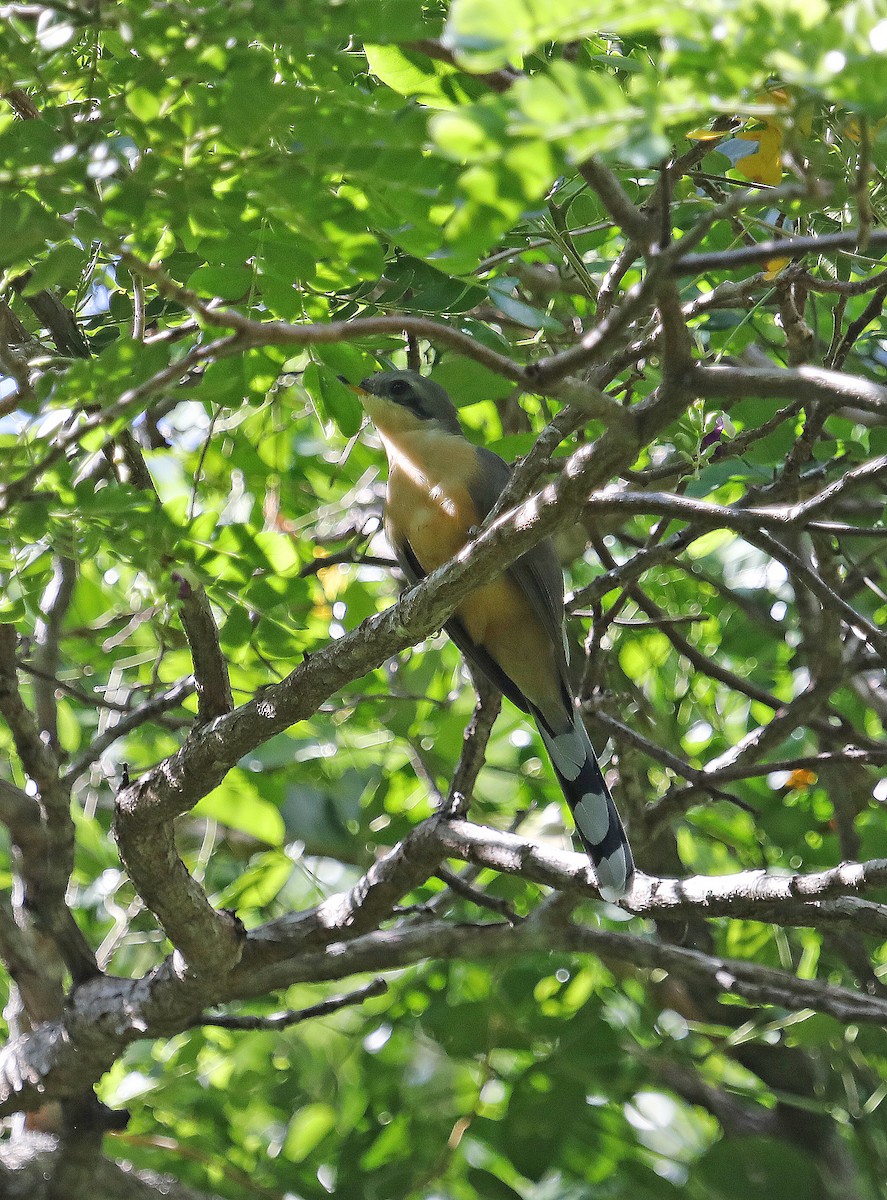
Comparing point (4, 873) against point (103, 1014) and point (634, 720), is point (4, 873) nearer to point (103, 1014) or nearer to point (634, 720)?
point (103, 1014)

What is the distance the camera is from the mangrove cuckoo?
4.27 m

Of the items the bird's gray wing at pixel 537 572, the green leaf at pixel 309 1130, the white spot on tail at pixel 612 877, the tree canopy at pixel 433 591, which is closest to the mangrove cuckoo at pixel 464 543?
the bird's gray wing at pixel 537 572

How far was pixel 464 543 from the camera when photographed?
437cm

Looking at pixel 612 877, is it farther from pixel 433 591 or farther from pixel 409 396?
pixel 409 396

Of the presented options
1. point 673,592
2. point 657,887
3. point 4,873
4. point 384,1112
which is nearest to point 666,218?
point 657,887

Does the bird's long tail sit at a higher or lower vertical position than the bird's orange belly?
lower

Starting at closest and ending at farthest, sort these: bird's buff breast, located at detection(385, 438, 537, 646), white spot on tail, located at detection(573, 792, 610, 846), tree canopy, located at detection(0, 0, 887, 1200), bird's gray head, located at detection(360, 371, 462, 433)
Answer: tree canopy, located at detection(0, 0, 887, 1200) → white spot on tail, located at detection(573, 792, 610, 846) → bird's gray head, located at detection(360, 371, 462, 433) → bird's buff breast, located at detection(385, 438, 537, 646)

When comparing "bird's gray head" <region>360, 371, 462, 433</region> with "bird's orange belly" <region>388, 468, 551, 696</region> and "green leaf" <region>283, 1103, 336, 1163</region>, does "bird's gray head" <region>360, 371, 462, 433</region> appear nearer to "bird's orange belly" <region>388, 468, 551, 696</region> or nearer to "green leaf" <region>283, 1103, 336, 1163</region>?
"bird's orange belly" <region>388, 468, 551, 696</region>

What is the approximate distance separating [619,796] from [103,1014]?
200 centimetres

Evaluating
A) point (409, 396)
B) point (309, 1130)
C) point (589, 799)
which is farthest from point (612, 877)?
point (309, 1130)

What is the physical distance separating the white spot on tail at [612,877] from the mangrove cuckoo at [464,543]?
0.75 m

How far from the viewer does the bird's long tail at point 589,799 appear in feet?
10.9

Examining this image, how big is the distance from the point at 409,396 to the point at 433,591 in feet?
6.56

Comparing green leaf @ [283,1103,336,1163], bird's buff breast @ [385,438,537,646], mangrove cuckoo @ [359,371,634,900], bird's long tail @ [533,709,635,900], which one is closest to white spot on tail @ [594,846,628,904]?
bird's long tail @ [533,709,635,900]
